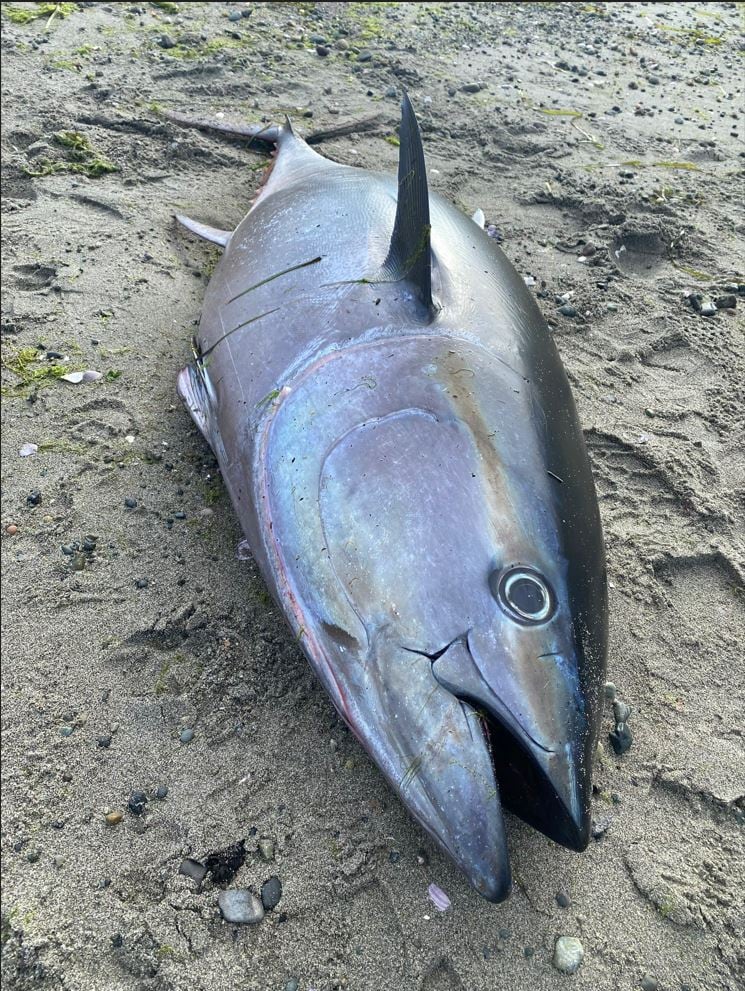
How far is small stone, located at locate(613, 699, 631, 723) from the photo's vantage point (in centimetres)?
200

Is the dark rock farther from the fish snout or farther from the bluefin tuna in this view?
the fish snout

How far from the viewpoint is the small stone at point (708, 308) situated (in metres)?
3.48

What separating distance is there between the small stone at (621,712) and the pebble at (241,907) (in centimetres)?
114

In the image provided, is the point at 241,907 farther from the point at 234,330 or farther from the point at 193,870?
the point at 234,330

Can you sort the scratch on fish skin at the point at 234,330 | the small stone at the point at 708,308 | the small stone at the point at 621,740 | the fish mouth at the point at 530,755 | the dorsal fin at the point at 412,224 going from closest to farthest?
the fish mouth at the point at 530,755
the small stone at the point at 621,740
the dorsal fin at the point at 412,224
the scratch on fish skin at the point at 234,330
the small stone at the point at 708,308

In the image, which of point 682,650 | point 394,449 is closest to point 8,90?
point 394,449

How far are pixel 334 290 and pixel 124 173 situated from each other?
2630 millimetres

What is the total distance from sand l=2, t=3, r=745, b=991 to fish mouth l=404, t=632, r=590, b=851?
0.27 metres

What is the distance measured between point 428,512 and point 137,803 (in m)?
1.11

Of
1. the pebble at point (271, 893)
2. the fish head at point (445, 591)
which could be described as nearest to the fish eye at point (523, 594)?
the fish head at point (445, 591)

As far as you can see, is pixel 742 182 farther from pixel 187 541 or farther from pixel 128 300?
pixel 187 541

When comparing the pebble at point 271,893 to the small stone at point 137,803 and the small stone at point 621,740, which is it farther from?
the small stone at point 621,740

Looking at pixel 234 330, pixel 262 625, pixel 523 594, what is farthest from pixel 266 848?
pixel 234 330

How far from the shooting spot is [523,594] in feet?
5.08
